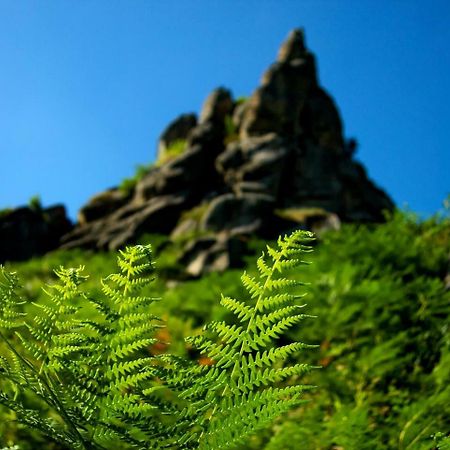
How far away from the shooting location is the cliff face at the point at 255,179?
51.9ft

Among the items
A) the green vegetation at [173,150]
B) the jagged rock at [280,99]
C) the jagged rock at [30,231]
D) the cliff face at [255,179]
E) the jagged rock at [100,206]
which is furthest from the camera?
the green vegetation at [173,150]

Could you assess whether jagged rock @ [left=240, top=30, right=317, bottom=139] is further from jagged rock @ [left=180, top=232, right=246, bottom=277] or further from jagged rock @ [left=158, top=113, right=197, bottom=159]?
jagged rock @ [left=180, top=232, right=246, bottom=277]

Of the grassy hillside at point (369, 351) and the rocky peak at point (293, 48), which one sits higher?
the rocky peak at point (293, 48)

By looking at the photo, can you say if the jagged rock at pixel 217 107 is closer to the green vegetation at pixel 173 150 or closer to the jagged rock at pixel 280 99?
the green vegetation at pixel 173 150

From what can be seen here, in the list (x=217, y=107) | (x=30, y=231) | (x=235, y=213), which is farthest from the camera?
(x=217, y=107)

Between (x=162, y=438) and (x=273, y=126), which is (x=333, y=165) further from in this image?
(x=162, y=438)

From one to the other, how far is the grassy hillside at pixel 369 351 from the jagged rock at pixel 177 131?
72.0ft

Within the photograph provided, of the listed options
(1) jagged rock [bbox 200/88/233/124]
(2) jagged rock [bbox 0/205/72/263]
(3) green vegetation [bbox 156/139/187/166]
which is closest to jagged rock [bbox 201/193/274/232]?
(3) green vegetation [bbox 156/139/187/166]

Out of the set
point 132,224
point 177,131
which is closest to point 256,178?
point 132,224

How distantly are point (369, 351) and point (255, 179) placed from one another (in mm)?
15275

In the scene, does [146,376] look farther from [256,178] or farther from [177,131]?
[177,131]

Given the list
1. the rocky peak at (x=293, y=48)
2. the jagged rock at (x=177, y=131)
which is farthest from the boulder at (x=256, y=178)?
the jagged rock at (x=177, y=131)

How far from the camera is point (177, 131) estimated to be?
2711cm

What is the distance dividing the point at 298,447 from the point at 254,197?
14416 mm
